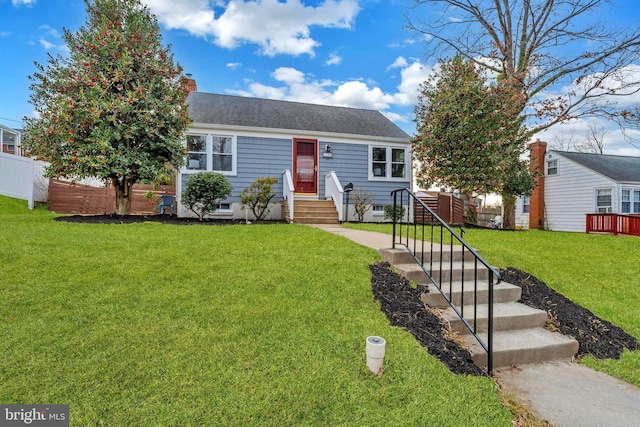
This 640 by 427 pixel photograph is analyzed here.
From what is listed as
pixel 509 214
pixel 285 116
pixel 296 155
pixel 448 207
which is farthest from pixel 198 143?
pixel 509 214

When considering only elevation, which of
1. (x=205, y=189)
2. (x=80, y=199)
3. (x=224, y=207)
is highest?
(x=205, y=189)

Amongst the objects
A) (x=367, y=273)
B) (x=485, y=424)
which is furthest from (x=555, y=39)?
(x=485, y=424)

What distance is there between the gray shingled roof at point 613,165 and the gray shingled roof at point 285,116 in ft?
35.1

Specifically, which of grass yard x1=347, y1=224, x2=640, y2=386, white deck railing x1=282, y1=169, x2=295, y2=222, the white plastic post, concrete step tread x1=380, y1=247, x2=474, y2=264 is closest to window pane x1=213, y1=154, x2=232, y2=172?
white deck railing x1=282, y1=169, x2=295, y2=222

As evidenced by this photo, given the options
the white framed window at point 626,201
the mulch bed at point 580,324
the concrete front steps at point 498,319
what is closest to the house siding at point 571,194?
the white framed window at point 626,201

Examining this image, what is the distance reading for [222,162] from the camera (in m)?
11.1

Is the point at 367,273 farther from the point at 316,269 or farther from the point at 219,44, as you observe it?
the point at 219,44

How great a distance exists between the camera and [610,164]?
1756 cm

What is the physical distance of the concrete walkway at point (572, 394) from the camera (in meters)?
2.35

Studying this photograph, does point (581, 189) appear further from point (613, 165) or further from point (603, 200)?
point (613, 165)

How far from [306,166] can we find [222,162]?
9.73 feet

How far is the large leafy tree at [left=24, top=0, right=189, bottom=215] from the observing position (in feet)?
24.6

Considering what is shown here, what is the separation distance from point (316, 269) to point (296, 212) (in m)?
6.15

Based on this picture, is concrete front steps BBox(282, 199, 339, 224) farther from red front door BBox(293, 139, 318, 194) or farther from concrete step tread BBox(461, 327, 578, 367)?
concrete step tread BBox(461, 327, 578, 367)
